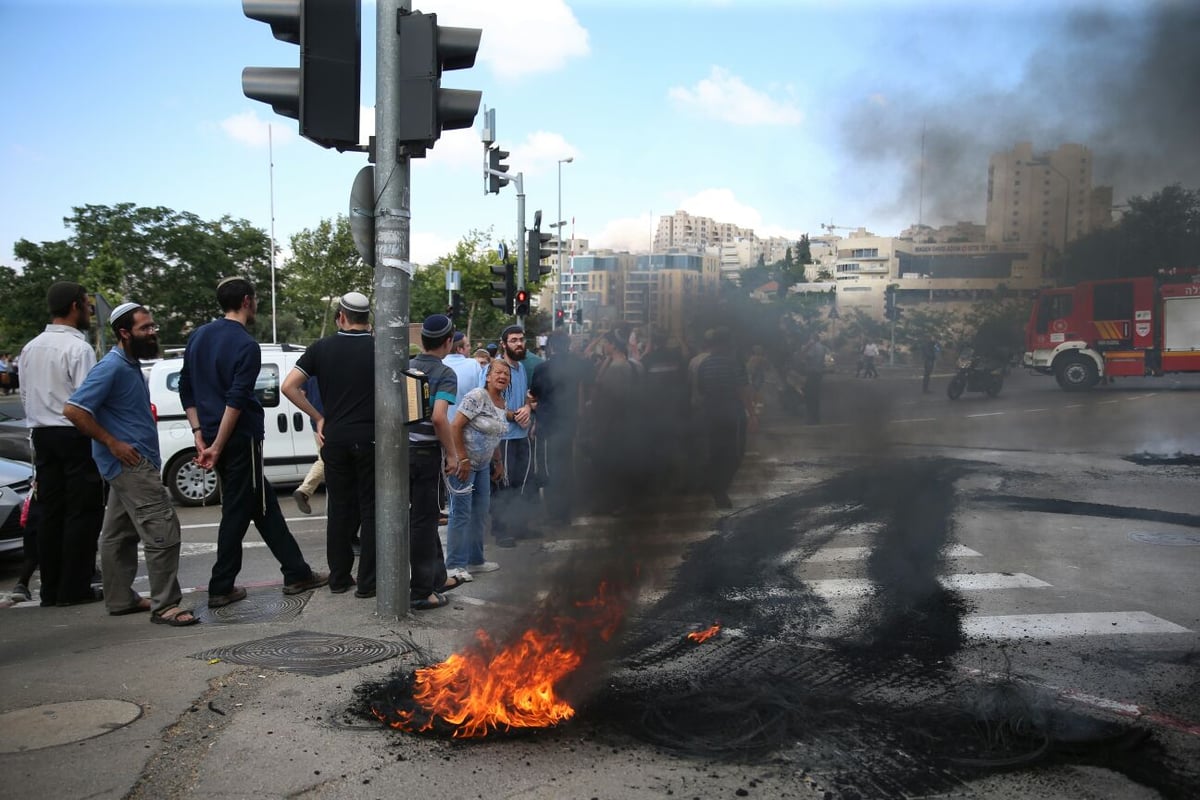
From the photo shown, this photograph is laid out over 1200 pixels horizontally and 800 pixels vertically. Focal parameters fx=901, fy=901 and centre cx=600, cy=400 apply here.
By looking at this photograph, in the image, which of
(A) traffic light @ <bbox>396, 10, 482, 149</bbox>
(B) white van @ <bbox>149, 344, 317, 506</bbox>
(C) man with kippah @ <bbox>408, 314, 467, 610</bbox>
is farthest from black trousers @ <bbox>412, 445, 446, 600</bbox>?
(B) white van @ <bbox>149, 344, 317, 506</bbox>

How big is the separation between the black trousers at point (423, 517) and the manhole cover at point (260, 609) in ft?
1.89

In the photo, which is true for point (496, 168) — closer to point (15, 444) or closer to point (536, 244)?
Result: point (536, 244)

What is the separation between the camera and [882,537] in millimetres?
7547

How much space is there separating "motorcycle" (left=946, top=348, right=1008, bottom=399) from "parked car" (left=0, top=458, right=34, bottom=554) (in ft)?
22.4

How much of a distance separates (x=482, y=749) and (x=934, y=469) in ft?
19.2

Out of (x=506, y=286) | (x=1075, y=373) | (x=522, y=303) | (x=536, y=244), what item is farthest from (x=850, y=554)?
(x=522, y=303)

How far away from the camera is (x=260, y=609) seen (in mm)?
5574

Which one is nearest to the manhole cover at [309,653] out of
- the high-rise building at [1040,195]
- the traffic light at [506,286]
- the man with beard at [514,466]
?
the man with beard at [514,466]

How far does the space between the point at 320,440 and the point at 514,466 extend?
6.62ft

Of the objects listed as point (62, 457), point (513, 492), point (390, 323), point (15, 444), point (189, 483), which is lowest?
point (189, 483)

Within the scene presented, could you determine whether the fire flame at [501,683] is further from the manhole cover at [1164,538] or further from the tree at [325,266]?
the tree at [325,266]

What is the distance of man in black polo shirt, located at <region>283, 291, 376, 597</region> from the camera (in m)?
5.68

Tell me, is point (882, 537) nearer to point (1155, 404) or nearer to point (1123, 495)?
point (1123, 495)

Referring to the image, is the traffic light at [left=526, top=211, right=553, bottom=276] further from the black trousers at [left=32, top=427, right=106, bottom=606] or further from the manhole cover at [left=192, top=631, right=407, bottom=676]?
the manhole cover at [left=192, top=631, right=407, bottom=676]
